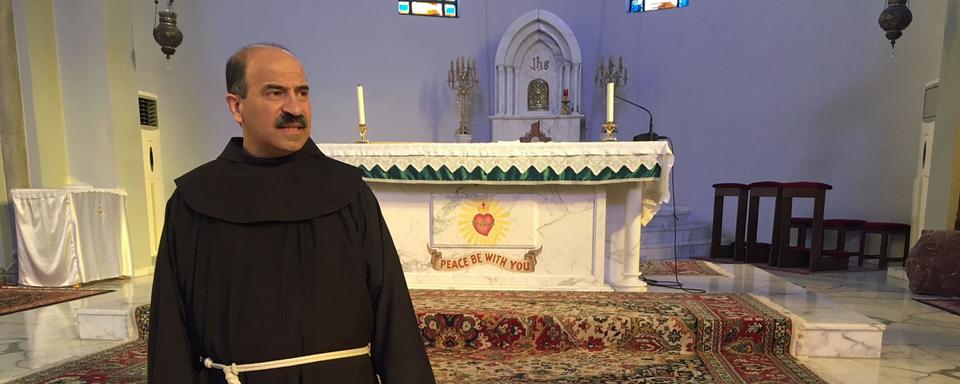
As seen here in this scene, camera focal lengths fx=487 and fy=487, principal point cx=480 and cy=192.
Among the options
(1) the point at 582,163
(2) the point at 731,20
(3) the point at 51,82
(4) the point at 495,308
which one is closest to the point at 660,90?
(2) the point at 731,20

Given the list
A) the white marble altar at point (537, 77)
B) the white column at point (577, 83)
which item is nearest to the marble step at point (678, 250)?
the white marble altar at point (537, 77)

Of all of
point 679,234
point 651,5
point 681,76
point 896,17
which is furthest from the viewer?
point 651,5

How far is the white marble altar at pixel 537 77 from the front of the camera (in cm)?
859

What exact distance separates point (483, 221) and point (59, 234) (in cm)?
506

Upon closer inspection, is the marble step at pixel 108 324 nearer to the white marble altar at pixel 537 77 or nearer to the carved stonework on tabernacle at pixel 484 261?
the carved stonework on tabernacle at pixel 484 261

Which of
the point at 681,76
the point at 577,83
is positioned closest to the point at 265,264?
the point at 577,83

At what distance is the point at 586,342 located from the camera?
10.9 feet

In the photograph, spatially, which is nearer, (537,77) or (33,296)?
(33,296)

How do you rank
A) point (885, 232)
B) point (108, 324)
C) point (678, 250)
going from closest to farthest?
1. point (108, 324)
2. point (885, 232)
3. point (678, 250)

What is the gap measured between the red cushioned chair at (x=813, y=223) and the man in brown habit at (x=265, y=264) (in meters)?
6.67

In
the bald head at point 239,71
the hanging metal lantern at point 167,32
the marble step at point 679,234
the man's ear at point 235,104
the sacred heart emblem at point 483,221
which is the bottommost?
the marble step at point 679,234

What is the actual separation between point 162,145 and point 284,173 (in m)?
7.92

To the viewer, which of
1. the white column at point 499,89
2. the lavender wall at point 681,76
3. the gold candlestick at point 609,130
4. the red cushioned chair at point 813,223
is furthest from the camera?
the white column at point 499,89

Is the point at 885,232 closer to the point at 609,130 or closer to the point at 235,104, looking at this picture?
the point at 609,130
